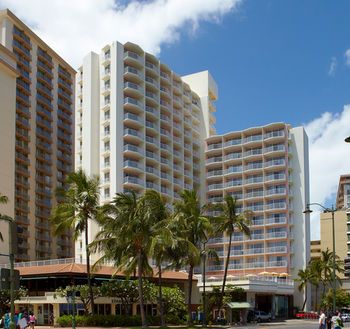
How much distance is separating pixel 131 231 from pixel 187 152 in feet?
207

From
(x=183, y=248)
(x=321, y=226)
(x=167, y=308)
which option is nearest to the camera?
(x=183, y=248)

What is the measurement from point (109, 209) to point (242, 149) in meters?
63.2

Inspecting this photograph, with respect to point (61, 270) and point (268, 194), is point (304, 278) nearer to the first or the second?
point (268, 194)

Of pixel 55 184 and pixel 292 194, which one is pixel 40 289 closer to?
pixel 55 184

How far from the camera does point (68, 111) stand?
118 meters

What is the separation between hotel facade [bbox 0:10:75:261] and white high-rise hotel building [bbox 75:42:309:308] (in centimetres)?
993

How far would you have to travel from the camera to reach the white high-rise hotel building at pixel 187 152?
3787 inches

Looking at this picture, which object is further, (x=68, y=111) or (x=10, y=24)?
(x=68, y=111)

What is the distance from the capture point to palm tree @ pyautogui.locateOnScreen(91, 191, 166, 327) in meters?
50.3

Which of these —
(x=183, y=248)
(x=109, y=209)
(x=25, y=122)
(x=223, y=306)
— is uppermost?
(x=25, y=122)

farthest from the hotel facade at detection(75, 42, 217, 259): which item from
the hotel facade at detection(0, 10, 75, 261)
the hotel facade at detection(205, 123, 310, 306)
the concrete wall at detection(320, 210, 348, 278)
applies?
the concrete wall at detection(320, 210, 348, 278)

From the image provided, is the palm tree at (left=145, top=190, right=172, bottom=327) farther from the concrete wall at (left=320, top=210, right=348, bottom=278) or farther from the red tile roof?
the concrete wall at (left=320, top=210, right=348, bottom=278)

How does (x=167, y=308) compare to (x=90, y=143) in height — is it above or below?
below

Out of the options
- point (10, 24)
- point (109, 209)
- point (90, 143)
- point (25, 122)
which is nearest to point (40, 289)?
point (109, 209)
